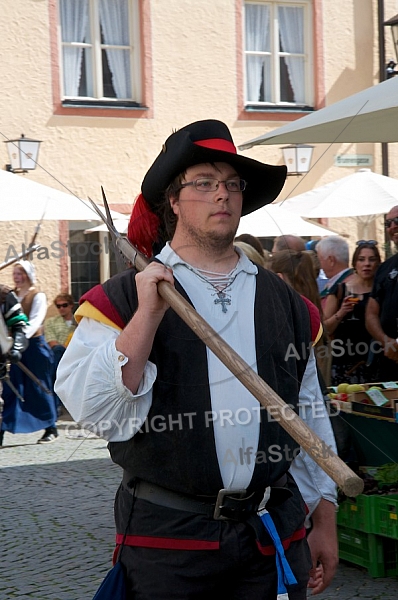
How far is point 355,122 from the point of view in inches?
243

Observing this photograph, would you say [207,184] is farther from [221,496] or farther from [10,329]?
[10,329]

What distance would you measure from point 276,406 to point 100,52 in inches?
531

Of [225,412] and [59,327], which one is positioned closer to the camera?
[225,412]

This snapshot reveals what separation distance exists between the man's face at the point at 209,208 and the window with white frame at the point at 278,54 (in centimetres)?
1335

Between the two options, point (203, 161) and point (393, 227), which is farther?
point (393, 227)

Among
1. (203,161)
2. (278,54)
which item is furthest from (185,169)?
(278,54)

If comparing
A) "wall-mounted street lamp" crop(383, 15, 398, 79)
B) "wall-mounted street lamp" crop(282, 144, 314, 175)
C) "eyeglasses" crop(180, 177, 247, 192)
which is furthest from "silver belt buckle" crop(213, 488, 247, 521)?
"wall-mounted street lamp" crop(282, 144, 314, 175)

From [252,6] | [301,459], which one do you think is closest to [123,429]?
[301,459]

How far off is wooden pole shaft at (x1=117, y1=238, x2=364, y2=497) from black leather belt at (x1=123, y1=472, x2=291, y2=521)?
0.47m

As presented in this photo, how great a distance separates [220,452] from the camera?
2525 mm

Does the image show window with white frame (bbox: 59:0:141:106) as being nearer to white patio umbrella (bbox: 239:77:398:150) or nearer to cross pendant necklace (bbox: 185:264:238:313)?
white patio umbrella (bbox: 239:77:398:150)

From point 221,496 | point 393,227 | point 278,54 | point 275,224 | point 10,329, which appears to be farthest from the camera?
point 278,54

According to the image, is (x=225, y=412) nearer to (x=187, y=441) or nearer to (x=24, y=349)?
(x=187, y=441)

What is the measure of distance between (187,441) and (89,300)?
41cm
